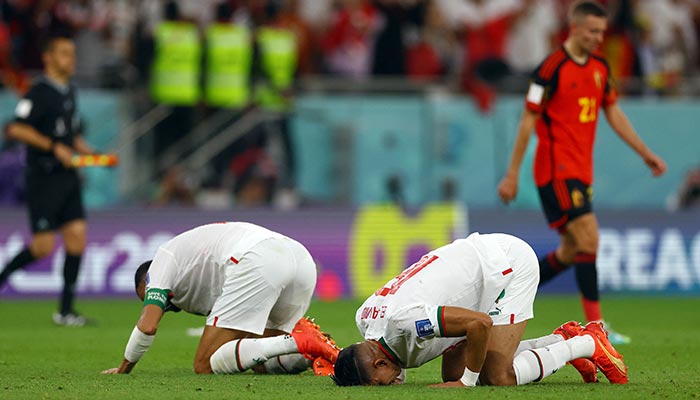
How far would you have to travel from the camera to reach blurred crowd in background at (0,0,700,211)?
18.5 m

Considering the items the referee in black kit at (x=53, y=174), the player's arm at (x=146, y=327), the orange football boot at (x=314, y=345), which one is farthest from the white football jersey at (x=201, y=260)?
the referee in black kit at (x=53, y=174)

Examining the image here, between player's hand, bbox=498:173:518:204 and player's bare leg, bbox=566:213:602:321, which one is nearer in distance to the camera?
player's hand, bbox=498:173:518:204

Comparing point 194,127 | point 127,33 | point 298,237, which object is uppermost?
point 127,33

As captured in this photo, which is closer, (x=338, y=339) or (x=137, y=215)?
(x=338, y=339)

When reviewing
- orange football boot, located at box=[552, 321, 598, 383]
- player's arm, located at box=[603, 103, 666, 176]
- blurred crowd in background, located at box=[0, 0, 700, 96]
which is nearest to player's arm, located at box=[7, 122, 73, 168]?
blurred crowd in background, located at box=[0, 0, 700, 96]

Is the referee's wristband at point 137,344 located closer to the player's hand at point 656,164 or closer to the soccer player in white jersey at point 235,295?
the soccer player in white jersey at point 235,295

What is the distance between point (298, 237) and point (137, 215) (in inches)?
81.8

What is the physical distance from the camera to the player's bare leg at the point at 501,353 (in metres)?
7.84

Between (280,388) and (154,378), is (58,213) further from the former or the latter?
(280,388)

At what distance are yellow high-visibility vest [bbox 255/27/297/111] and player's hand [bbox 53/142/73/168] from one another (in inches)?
223

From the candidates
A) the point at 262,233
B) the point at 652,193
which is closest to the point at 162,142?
the point at 652,193

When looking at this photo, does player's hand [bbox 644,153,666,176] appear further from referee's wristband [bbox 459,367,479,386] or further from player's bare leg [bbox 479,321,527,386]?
referee's wristband [bbox 459,367,479,386]

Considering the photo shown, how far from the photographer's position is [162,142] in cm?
1891

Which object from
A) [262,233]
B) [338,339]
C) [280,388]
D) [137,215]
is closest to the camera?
[280,388]
